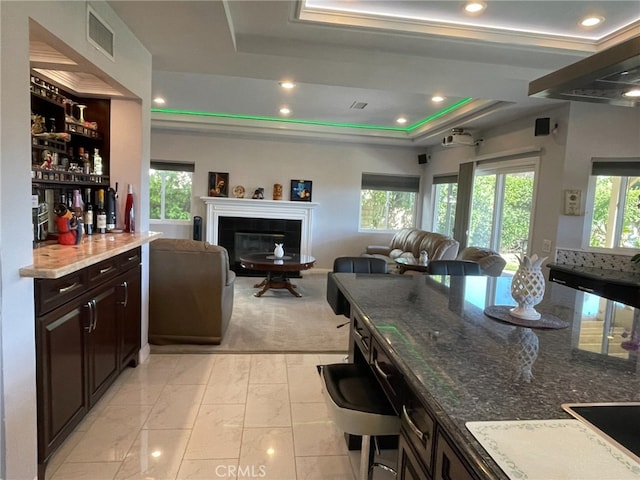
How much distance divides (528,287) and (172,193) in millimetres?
6634

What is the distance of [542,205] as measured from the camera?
4355 millimetres

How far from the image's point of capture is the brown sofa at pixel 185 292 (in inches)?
135

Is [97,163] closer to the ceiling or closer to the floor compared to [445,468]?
closer to the ceiling

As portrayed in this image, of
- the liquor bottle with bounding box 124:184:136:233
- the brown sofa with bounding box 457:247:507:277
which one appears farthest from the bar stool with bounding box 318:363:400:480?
the brown sofa with bounding box 457:247:507:277

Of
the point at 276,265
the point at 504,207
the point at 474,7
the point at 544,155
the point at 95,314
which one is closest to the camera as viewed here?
the point at 95,314

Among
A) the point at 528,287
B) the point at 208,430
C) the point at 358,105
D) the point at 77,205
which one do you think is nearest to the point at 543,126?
the point at 358,105

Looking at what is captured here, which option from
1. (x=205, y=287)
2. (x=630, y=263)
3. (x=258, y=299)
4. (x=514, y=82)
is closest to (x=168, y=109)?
(x=258, y=299)

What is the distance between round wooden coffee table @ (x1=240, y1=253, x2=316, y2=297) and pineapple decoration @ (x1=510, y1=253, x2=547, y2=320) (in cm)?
370

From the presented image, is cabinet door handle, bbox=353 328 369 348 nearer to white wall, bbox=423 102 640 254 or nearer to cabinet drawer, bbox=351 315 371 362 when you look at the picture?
cabinet drawer, bbox=351 315 371 362

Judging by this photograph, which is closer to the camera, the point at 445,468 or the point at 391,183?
the point at 445,468

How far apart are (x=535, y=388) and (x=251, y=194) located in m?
6.53

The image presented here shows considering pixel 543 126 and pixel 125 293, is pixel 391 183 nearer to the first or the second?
pixel 543 126

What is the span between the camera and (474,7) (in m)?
2.57

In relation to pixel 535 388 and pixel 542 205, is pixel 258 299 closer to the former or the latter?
pixel 542 205
